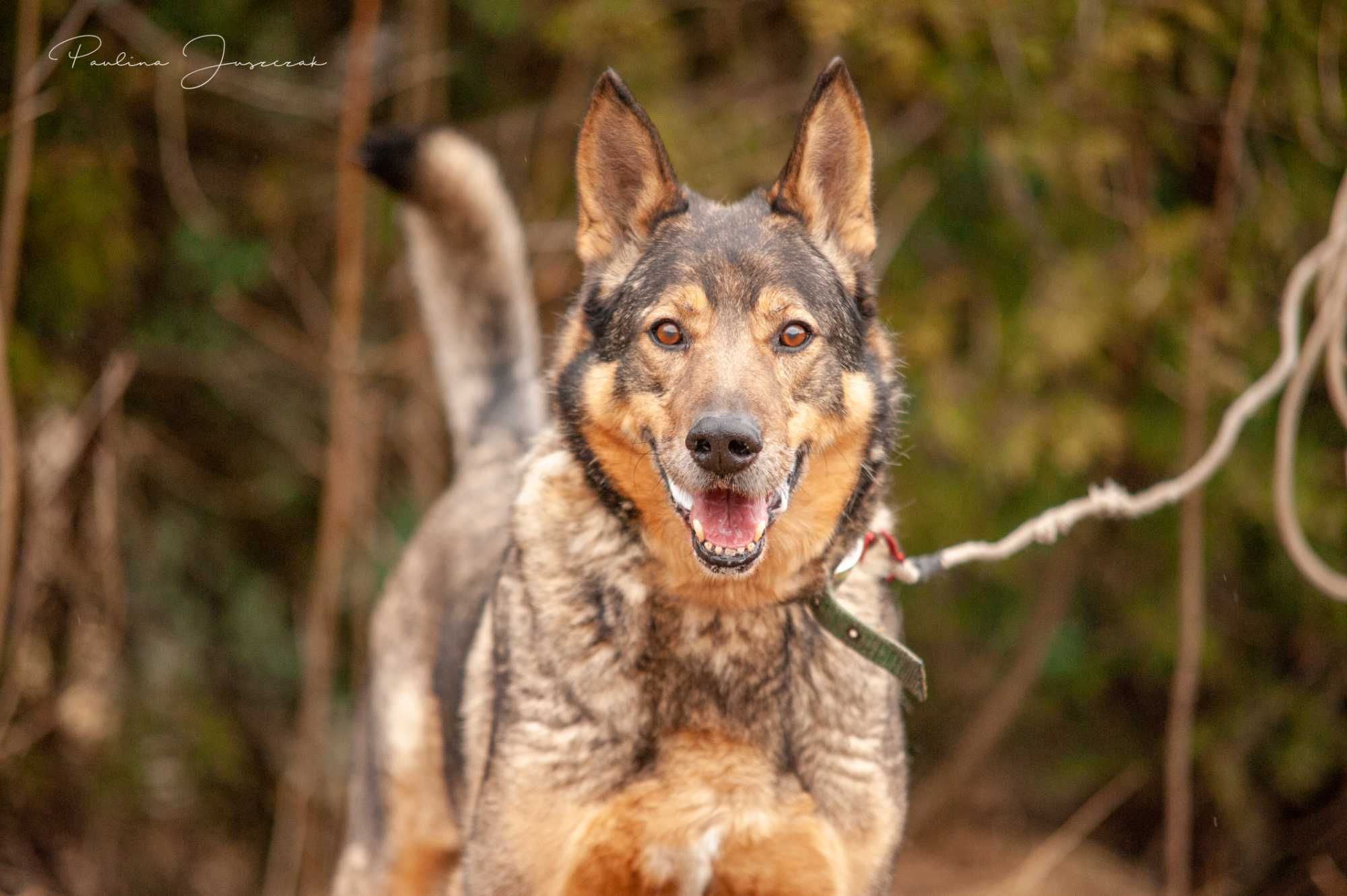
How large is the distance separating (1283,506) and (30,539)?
4912 millimetres

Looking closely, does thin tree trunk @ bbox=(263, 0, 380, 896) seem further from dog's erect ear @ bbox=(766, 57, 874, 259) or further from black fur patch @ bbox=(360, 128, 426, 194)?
dog's erect ear @ bbox=(766, 57, 874, 259)

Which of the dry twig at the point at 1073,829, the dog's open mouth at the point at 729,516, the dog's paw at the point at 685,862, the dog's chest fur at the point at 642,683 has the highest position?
the dog's open mouth at the point at 729,516

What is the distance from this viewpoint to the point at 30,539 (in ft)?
17.8

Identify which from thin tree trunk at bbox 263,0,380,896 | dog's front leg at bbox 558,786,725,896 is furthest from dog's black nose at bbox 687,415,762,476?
thin tree trunk at bbox 263,0,380,896

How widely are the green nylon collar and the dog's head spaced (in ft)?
0.44

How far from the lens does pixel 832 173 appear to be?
10.2 ft

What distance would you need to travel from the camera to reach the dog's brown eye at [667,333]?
9.43ft

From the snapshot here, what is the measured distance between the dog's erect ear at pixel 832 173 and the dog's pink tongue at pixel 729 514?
0.79m

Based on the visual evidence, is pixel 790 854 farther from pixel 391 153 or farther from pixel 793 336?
pixel 391 153

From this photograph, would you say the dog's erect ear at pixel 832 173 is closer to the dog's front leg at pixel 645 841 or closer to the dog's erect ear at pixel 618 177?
the dog's erect ear at pixel 618 177

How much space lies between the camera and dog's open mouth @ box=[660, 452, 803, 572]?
8.72ft

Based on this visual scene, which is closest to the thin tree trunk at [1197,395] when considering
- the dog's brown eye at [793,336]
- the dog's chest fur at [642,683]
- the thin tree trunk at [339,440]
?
the dog's chest fur at [642,683]

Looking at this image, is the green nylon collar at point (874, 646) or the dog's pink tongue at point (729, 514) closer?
the dog's pink tongue at point (729, 514)

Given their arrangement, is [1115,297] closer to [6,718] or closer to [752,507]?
[752,507]
